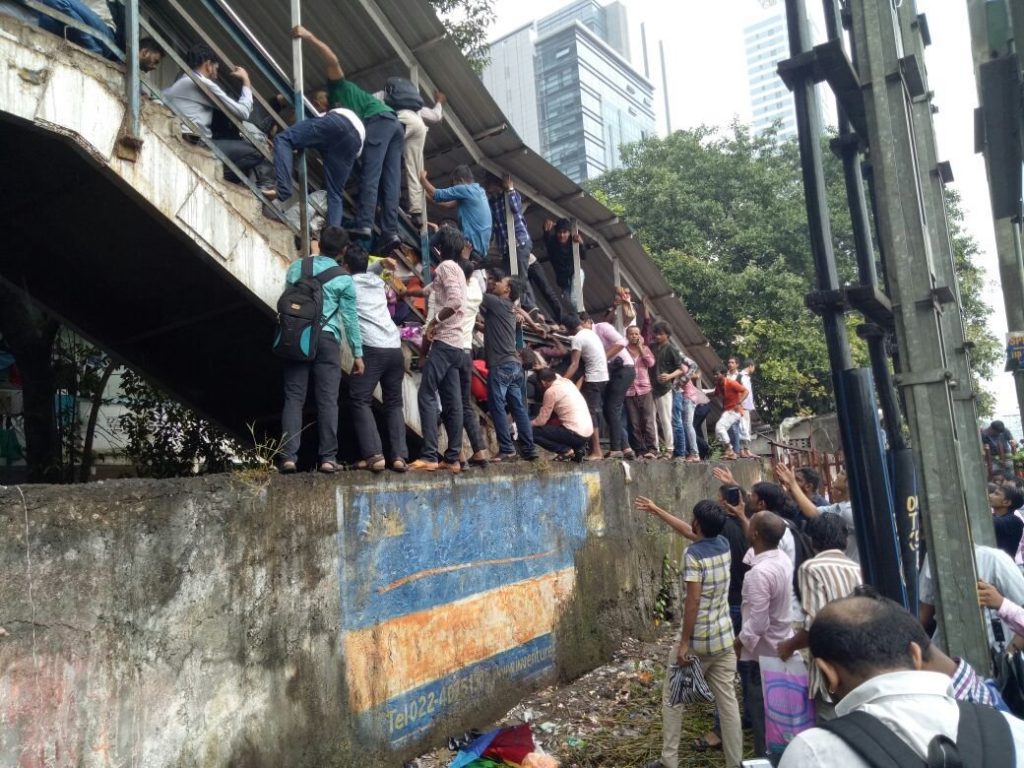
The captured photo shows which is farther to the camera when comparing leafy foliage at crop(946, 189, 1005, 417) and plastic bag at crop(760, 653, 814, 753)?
leafy foliage at crop(946, 189, 1005, 417)

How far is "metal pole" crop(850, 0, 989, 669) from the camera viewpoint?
2428 mm

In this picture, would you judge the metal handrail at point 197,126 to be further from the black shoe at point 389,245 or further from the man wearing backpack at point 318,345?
the black shoe at point 389,245

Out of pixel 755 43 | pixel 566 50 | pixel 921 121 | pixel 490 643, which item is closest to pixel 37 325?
pixel 490 643

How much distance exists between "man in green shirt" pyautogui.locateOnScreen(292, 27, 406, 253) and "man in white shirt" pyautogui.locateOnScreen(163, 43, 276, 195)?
2.17 feet

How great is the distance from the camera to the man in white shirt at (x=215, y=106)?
5.21m

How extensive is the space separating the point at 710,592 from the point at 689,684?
56 centimetres

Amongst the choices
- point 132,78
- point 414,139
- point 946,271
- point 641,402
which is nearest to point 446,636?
point 946,271

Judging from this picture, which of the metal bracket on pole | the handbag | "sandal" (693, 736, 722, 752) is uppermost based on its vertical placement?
the metal bracket on pole

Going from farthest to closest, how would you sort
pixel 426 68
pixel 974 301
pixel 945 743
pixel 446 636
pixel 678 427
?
1. pixel 974 301
2. pixel 678 427
3. pixel 426 68
4. pixel 446 636
5. pixel 945 743

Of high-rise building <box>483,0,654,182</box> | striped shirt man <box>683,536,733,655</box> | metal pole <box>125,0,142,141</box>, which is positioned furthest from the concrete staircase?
high-rise building <box>483,0,654,182</box>

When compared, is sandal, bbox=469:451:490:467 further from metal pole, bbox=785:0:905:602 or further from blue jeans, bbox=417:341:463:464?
metal pole, bbox=785:0:905:602

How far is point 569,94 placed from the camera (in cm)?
5500

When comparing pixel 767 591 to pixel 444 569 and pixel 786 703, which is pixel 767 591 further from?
pixel 444 569

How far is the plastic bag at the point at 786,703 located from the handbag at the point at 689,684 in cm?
81
